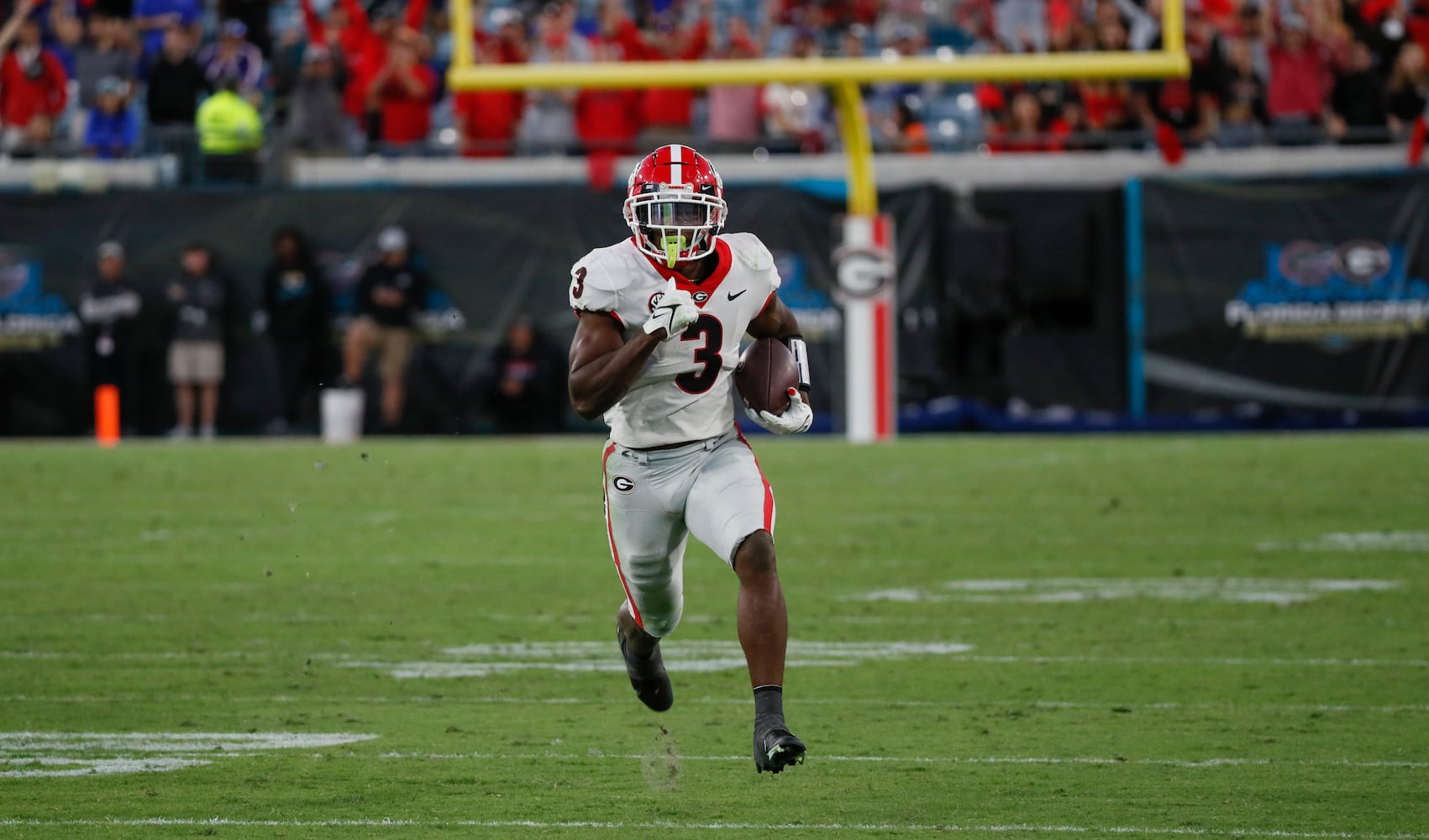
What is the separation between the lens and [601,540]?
987 cm

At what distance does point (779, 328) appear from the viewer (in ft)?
18.5

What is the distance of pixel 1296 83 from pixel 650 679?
36.2 ft

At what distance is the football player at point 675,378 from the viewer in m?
5.12

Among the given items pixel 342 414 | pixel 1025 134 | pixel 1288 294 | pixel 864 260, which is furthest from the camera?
pixel 1025 134

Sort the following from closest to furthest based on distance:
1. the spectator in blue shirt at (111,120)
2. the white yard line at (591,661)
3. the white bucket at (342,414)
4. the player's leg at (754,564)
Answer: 1. the player's leg at (754,564)
2. the white yard line at (591,661)
3. the white bucket at (342,414)
4. the spectator in blue shirt at (111,120)

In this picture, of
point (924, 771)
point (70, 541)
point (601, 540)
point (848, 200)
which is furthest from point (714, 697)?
point (848, 200)

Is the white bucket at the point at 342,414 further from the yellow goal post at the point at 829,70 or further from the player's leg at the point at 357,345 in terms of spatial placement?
the yellow goal post at the point at 829,70

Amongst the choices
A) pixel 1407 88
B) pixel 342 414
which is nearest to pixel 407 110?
pixel 342 414

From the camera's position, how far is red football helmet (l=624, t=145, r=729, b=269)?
5.25m

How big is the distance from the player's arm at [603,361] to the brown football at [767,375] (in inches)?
13.6

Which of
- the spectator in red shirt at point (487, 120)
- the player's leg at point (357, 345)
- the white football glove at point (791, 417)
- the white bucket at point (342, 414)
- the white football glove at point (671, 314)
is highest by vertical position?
the white football glove at point (671, 314)

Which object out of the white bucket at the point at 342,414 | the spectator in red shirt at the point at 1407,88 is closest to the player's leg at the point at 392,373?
the white bucket at the point at 342,414

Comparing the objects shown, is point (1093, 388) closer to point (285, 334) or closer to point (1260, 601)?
point (285, 334)

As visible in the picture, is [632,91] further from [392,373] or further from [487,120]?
[392,373]
